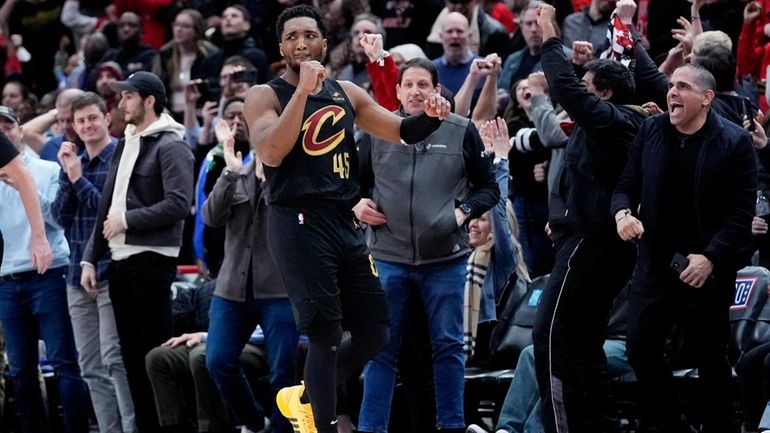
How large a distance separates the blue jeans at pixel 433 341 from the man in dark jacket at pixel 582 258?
24.0 inches

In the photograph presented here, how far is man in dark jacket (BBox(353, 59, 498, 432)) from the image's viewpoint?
28.3 feet

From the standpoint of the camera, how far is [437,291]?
28.5 feet

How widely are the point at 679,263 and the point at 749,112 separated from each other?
62.0 inches

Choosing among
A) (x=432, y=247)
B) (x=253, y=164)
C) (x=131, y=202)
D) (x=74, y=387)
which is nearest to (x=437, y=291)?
(x=432, y=247)

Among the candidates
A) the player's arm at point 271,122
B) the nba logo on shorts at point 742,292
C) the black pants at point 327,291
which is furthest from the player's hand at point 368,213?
the nba logo on shorts at point 742,292

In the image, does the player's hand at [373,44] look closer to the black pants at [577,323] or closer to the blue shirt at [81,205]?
the black pants at [577,323]

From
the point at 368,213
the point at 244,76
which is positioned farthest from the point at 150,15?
the point at 368,213

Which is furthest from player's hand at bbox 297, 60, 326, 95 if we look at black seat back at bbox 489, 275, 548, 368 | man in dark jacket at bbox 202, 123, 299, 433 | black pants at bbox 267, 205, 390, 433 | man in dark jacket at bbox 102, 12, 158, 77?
man in dark jacket at bbox 102, 12, 158, 77

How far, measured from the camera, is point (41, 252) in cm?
987

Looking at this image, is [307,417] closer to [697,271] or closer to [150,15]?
[697,271]

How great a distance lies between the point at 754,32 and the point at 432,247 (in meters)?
3.70

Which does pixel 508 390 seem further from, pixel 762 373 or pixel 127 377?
pixel 127 377

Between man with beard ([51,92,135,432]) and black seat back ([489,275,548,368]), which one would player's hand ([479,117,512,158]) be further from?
man with beard ([51,92,135,432])

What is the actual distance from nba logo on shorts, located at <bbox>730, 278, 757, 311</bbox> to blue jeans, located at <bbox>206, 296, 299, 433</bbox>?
113 inches
